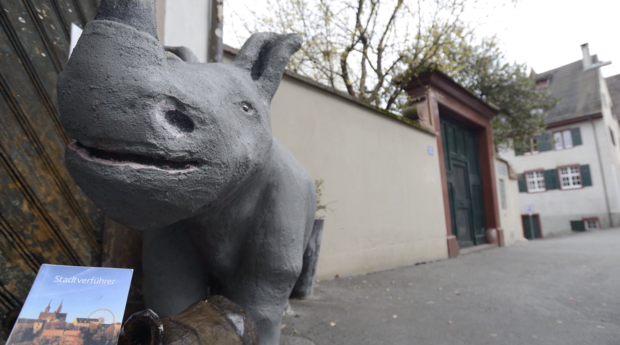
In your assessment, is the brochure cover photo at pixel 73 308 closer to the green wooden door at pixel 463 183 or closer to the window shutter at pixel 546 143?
the green wooden door at pixel 463 183

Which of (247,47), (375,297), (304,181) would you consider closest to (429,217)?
(375,297)

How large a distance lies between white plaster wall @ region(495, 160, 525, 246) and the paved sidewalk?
Answer: 12.2ft

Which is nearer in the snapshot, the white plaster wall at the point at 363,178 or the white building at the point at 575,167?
the white plaster wall at the point at 363,178

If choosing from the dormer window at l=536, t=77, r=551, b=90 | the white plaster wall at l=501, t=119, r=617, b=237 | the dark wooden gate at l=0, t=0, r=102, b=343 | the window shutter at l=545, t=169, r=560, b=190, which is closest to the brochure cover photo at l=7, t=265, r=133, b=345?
the dark wooden gate at l=0, t=0, r=102, b=343

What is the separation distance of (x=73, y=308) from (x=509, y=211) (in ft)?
30.6

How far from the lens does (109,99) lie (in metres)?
0.69

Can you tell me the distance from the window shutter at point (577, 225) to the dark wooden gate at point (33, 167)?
19398 millimetres

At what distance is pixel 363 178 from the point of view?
4.44 metres

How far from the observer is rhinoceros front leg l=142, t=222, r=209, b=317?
4.07 feet

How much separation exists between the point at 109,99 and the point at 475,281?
3.84 meters

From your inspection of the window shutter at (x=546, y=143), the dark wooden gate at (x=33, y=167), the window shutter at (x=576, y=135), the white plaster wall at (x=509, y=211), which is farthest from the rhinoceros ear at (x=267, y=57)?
the window shutter at (x=546, y=143)

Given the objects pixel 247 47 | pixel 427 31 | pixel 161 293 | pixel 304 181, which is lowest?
pixel 161 293

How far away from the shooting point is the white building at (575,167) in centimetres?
1523

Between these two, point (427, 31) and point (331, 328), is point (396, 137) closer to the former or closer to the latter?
point (427, 31)
